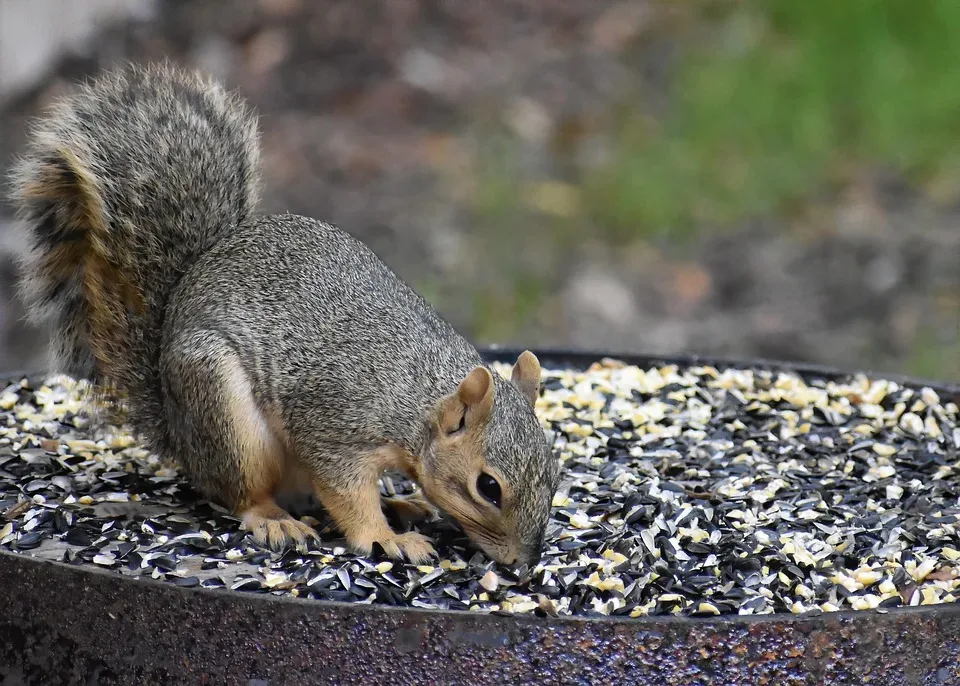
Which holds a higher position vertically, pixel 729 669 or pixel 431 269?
pixel 431 269

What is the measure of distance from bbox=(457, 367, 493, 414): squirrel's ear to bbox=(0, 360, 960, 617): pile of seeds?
26 cm

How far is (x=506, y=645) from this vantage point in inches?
68.4

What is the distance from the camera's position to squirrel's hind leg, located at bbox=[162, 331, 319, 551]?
7.75 feet

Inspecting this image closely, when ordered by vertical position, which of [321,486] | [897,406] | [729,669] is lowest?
[729,669]

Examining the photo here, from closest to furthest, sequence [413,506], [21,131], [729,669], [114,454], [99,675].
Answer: [729,669] → [99,675] → [413,506] → [114,454] → [21,131]

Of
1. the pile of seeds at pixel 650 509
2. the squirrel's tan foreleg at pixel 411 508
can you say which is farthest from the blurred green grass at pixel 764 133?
the squirrel's tan foreleg at pixel 411 508

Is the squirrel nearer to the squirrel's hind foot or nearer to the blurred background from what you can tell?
the squirrel's hind foot

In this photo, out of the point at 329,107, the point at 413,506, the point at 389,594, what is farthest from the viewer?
the point at 329,107

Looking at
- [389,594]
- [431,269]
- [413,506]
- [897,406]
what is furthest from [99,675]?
[431,269]

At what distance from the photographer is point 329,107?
623cm

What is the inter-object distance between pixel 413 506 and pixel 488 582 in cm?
50

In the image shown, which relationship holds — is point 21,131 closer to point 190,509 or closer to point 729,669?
point 190,509

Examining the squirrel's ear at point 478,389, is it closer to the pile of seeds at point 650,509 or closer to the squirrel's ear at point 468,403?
the squirrel's ear at point 468,403

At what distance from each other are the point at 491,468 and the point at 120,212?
87 centimetres
